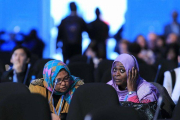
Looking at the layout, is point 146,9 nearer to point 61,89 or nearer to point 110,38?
point 110,38

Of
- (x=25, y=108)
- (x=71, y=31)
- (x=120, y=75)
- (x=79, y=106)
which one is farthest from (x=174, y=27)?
(x=25, y=108)

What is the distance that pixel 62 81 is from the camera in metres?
5.45

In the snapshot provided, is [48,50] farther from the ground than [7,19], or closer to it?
closer to it

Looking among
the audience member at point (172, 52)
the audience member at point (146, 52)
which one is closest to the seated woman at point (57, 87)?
the audience member at point (172, 52)

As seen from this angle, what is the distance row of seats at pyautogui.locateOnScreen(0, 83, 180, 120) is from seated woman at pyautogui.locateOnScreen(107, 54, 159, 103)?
0.61 ft

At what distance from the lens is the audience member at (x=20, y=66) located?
7.48 meters

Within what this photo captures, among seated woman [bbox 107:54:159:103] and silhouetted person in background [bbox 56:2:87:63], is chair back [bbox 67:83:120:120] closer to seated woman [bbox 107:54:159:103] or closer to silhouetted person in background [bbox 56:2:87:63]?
seated woman [bbox 107:54:159:103]

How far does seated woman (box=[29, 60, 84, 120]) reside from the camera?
213 inches

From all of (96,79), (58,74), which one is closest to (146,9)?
(96,79)

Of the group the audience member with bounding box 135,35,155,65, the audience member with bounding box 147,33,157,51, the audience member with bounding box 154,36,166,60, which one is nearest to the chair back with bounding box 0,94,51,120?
the audience member with bounding box 135,35,155,65

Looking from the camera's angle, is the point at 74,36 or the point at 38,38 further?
the point at 38,38

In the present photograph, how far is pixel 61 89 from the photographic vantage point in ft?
17.7

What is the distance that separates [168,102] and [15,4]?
902cm

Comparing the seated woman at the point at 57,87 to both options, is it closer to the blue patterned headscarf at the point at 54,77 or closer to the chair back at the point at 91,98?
the blue patterned headscarf at the point at 54,77
